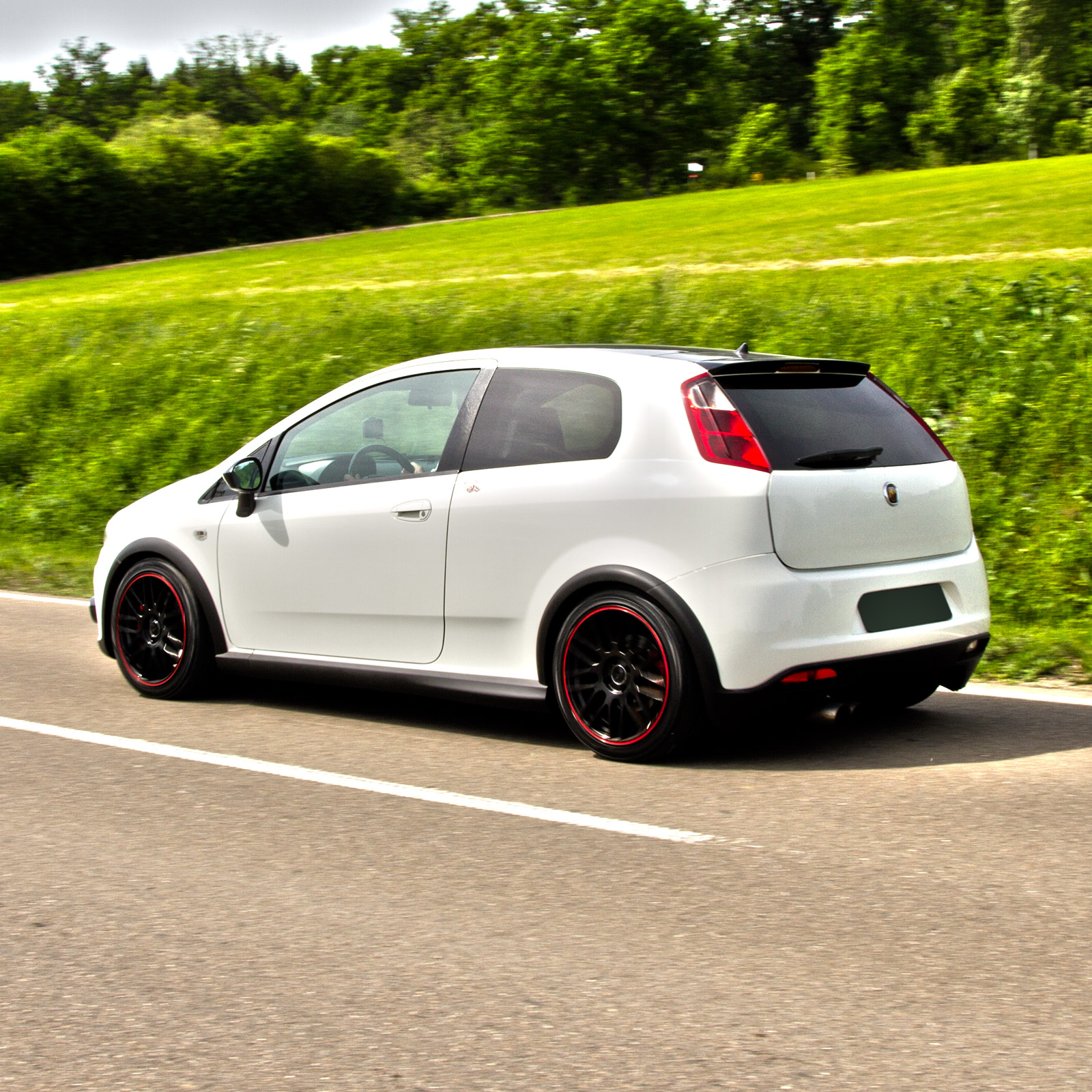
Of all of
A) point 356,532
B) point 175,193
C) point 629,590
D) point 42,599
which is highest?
point 175,193

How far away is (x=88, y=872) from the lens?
443 centimetres

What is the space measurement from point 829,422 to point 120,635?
3760mm

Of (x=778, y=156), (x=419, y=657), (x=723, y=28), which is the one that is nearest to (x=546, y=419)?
(x=419, y=657)

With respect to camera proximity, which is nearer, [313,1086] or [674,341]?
[313,1086]

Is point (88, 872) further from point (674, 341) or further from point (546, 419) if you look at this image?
point (674, 341)

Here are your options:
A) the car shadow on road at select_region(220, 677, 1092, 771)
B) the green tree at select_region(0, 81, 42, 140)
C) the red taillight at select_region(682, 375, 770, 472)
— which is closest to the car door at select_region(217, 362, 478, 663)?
the car shadow on road at select_region(220, 677, 1092, 771)

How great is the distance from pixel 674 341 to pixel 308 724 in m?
8.77

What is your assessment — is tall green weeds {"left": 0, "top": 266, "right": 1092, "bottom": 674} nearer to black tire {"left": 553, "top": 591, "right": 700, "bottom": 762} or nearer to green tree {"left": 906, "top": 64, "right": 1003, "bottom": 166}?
black tire {"left": 553, "top": 591, "right": 700, "bottom": 762}

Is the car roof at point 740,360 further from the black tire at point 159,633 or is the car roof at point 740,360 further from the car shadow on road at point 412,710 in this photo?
the black tire at point 159,633

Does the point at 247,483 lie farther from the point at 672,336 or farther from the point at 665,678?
the point at 672,336

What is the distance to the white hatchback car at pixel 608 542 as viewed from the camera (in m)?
5.39

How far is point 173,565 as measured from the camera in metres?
7.08

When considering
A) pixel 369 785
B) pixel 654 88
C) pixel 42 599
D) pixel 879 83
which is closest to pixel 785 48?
pixel 879 83

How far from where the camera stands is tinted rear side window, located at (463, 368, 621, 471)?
5.78 meters
